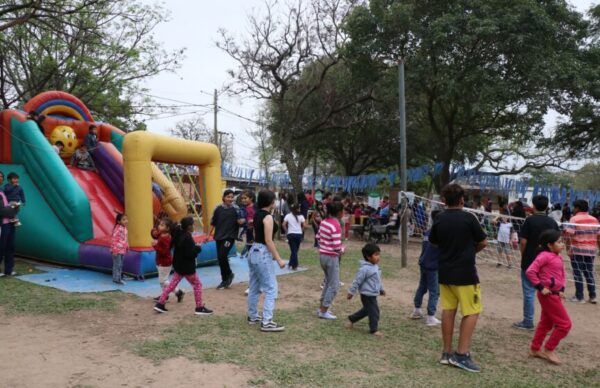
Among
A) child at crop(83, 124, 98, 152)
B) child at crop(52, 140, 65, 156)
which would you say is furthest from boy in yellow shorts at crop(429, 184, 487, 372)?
child at crop(83, 124, 98, 152)

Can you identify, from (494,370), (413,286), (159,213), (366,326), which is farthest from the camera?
(159,213)

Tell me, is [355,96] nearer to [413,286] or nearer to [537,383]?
[413,286]

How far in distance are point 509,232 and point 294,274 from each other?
5736 mm

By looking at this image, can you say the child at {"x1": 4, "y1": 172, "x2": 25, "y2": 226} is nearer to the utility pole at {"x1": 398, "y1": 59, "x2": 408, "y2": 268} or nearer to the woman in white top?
the woman in white top

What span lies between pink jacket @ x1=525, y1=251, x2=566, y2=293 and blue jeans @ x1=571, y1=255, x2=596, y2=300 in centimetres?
349

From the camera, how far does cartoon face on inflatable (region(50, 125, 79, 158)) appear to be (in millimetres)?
10367

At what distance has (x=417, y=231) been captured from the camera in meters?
17.4

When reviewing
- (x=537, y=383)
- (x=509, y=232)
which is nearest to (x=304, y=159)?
(x=509, y=232)

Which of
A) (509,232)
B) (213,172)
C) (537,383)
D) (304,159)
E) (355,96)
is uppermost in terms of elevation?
(355,96)

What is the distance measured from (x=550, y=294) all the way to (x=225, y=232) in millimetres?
4880

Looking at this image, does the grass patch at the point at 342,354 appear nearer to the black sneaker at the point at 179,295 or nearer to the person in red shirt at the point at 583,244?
the black sneaker at the point at 179,295

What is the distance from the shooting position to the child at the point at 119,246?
26.1 ft

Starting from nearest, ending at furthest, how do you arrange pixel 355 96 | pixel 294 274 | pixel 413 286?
1. pixel 413 286
2. pixel 294 274
3. pixel 355 96

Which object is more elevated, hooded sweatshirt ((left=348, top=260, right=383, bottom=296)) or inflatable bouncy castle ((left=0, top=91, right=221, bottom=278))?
inflatable bouncy castle ((left=0, top=91, right=221, bottom=278))
